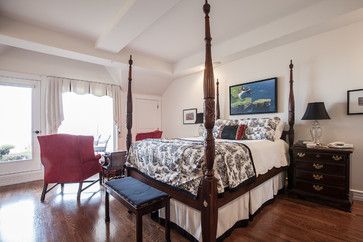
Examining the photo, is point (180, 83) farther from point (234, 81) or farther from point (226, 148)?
point (226, 148)

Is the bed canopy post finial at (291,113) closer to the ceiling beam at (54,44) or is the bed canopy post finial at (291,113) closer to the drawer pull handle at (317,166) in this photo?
the drawer pull handle at (317,166)

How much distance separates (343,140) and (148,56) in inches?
157

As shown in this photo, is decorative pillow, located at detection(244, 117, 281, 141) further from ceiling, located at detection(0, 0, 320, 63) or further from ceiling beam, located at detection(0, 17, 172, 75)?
ceiling beam, located at detection(0, 17, 172, 75)

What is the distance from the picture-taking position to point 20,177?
3.73m

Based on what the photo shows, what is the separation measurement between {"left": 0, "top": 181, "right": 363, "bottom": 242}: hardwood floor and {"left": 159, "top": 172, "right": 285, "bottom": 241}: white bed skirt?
123 mm

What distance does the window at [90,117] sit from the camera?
14.1 feet

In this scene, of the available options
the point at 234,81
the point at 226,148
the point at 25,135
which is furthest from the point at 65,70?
the point at 226,148

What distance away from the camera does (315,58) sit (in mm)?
3070

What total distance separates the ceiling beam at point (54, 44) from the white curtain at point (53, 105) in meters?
0.74

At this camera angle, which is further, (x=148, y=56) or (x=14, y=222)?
(x=148, y=56)

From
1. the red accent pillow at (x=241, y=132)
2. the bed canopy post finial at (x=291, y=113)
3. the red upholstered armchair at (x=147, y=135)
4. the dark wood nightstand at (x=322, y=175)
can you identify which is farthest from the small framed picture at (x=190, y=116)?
the dark wood nightstand at (x=322, y=175)

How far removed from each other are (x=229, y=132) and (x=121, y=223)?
210 centimetres

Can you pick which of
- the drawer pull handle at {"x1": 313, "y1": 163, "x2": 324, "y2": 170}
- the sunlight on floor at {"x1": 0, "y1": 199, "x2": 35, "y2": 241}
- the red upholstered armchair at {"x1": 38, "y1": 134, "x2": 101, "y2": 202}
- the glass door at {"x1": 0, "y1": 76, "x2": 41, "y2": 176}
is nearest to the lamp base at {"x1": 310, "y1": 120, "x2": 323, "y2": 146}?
the drawer pull handle at {"x1": 313, "y1": 163, "x2": 324, "y2": 170}

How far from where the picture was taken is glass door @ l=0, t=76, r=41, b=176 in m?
3.65
